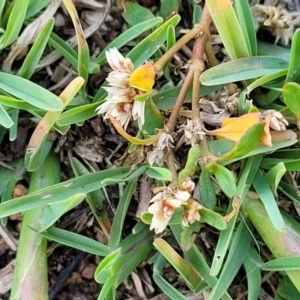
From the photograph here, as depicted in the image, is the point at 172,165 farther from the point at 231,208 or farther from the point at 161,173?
the point at 231,208

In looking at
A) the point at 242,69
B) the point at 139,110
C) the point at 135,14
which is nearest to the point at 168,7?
the point at 135,14

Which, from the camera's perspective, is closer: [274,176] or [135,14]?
[274,176]

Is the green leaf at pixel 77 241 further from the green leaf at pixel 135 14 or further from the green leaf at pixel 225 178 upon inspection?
the green leaf at pixel 135 14

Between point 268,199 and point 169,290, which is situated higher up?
point 268,199

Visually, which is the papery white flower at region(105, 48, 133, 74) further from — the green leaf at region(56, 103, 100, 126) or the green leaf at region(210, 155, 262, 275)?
the green leaf at region(210, 155, 262, 275)

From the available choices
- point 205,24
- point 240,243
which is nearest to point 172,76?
point 205,24

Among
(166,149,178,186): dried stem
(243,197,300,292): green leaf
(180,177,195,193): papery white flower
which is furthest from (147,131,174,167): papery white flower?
(243,197,300,292): green leaf

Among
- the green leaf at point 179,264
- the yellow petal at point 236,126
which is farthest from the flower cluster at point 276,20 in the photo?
the green leaf at point 179,264
